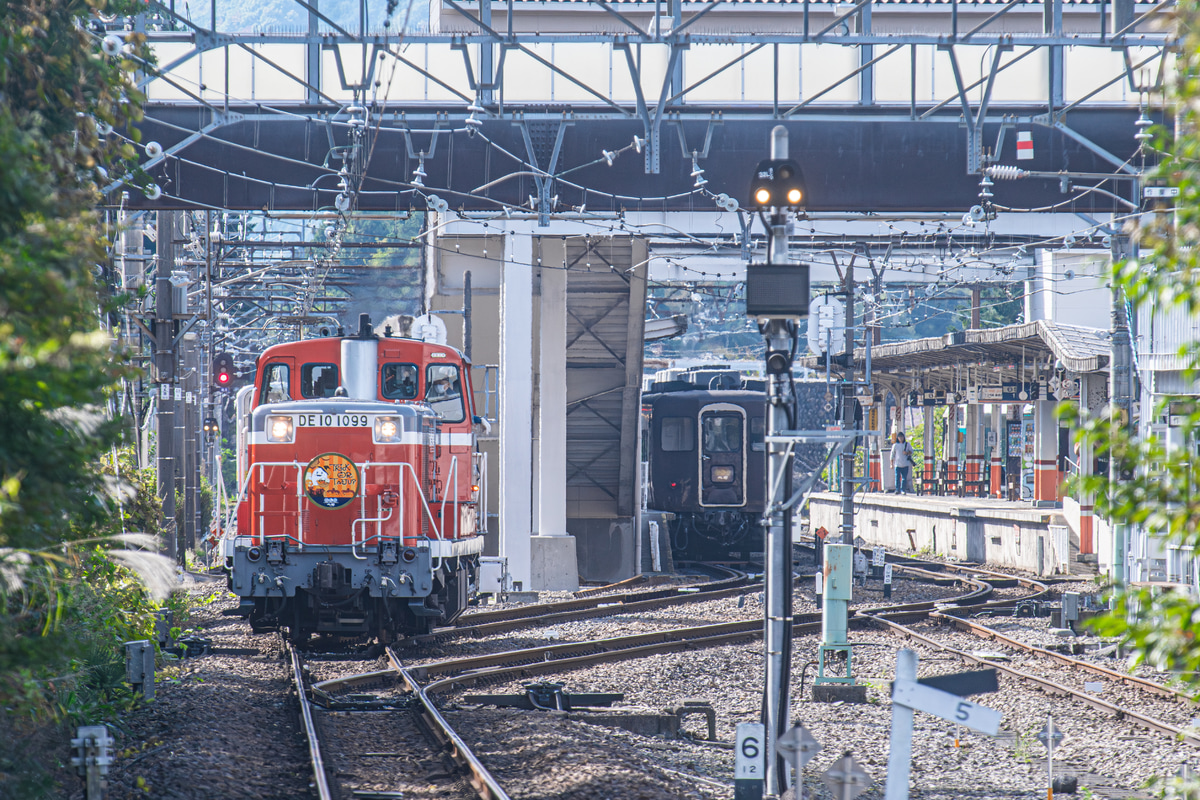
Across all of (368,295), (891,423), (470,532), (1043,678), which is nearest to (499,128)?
(470,532)

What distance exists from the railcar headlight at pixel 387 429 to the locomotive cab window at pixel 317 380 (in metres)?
1.04

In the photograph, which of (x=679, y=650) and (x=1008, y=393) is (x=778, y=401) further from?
(x=1008, y=393)

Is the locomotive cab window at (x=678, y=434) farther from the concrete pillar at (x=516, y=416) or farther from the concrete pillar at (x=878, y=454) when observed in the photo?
the concrete pillar at (x=878, y=454)

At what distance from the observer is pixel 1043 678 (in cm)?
1203

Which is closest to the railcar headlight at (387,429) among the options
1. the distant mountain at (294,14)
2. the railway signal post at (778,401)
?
the distant mountain at (294,14)

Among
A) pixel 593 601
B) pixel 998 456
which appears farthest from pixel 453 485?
pixel 998 456

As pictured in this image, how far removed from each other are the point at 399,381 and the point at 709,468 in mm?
12964

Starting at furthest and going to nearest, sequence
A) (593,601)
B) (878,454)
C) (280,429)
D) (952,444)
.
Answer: (878,454) < (952,444) < (593,601) < (280,429)

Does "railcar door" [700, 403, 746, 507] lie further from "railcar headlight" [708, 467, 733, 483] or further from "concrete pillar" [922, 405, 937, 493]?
A: "concrete pillar" [922, 405, 937, 493]

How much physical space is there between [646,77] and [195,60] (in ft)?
21.1

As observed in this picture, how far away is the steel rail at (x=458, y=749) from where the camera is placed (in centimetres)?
713

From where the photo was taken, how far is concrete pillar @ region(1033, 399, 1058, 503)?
28.1 meters

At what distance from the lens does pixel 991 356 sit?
29.0m

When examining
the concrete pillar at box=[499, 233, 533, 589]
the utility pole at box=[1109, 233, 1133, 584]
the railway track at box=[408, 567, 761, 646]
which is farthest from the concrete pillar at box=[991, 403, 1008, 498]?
the utility pole at box=[1109, 233, 1133, 584]
